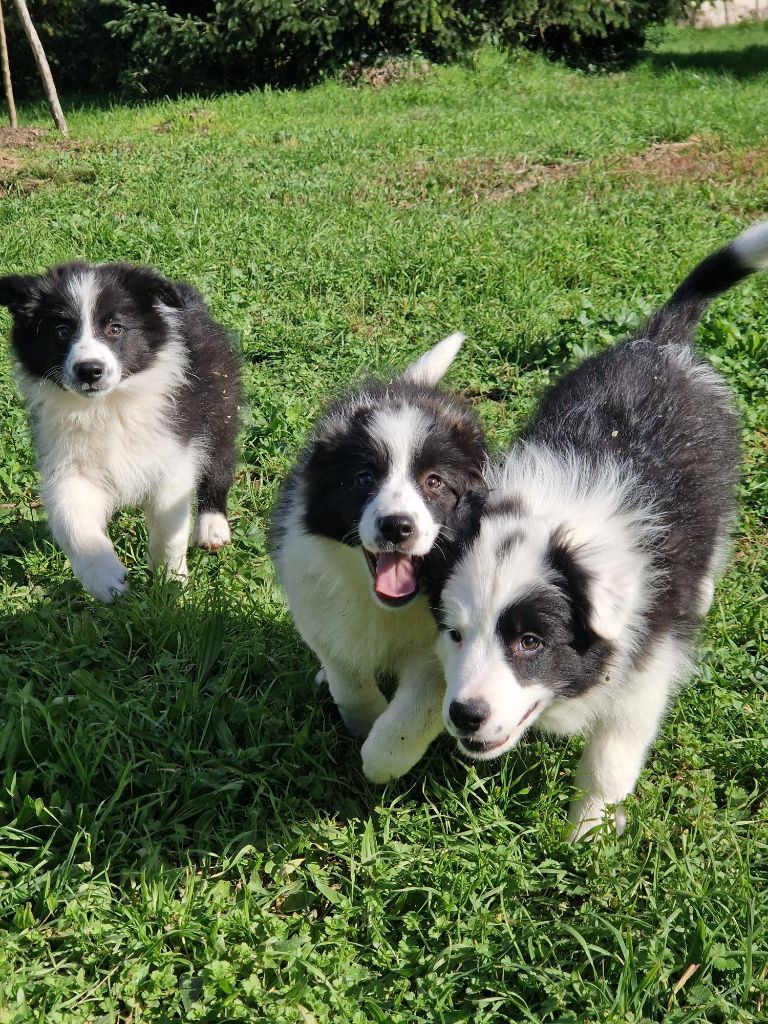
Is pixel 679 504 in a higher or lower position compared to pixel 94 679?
higher

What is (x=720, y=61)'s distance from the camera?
17.0m

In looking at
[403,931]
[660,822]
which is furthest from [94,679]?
[660,822]

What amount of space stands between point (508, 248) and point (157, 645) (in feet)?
14.4

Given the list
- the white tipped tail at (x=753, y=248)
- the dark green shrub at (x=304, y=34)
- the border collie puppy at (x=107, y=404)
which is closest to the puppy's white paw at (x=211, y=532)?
the border collie puppy at (x=107, y=404)

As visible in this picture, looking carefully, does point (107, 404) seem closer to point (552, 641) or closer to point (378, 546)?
point (378, 546)

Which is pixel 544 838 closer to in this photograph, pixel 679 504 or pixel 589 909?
pixel 589 909

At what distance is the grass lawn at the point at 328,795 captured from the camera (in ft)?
8.03

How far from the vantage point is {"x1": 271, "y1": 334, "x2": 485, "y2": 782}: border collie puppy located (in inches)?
109

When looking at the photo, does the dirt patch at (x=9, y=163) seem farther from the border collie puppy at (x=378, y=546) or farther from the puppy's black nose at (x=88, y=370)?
the border collie puppy at (x=378, y=546)

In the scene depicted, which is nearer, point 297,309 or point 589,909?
point 589,909

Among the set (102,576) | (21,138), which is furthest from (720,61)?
(102,576)

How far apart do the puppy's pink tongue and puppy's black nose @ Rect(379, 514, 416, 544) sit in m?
0.11

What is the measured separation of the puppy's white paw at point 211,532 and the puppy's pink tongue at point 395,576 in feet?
5.94

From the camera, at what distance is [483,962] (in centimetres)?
249
